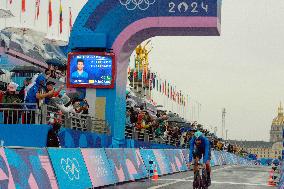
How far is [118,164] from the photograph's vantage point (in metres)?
17.8

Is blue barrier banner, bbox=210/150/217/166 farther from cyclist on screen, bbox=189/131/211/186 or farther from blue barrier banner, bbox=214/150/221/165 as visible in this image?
cyclist on screen, bbox=189/131/211/186

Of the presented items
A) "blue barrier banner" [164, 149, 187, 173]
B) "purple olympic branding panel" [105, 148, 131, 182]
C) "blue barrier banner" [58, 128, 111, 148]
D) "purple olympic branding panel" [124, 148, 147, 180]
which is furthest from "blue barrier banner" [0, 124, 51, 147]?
"blue barrier banner" [164, 149, 187, 173]

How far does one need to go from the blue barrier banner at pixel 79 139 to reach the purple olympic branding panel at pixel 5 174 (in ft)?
29.3

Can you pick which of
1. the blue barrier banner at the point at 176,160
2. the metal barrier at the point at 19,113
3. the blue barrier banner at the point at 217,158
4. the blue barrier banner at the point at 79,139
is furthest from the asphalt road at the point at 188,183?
the blue barrier banner at the point at 217,158

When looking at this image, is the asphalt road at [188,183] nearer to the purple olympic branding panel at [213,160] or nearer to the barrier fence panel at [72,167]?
the barrier fence panel at [72,167]

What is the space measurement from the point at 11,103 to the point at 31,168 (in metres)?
6.61

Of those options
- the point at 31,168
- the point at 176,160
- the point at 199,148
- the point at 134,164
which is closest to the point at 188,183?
the point at 134,164

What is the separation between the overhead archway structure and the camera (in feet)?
89.6

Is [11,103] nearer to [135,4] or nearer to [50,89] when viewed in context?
[50,89]

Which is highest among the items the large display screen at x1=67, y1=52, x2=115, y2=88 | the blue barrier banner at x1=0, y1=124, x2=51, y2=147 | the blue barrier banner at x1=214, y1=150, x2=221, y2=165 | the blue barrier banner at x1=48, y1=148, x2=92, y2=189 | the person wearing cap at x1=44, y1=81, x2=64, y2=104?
the large display screen at x1=67, y1=52, x2=115, y2=88

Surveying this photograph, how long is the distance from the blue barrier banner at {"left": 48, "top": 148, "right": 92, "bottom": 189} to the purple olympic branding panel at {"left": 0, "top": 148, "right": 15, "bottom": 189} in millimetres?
2517

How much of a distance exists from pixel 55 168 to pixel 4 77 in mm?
33426

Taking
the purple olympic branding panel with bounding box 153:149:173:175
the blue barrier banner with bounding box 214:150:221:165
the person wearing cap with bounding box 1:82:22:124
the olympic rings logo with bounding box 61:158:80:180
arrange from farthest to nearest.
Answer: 1. the blue barrier banner with bounding box 214:150:221:165
2. the purple olympic branding panel with bounding box 153:149:173:175
3. the person wearing cap with bounding box 1:82:22:124
4. the olympic rings logo with bounding box 61:158:80:180

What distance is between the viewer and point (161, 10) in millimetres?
27578
